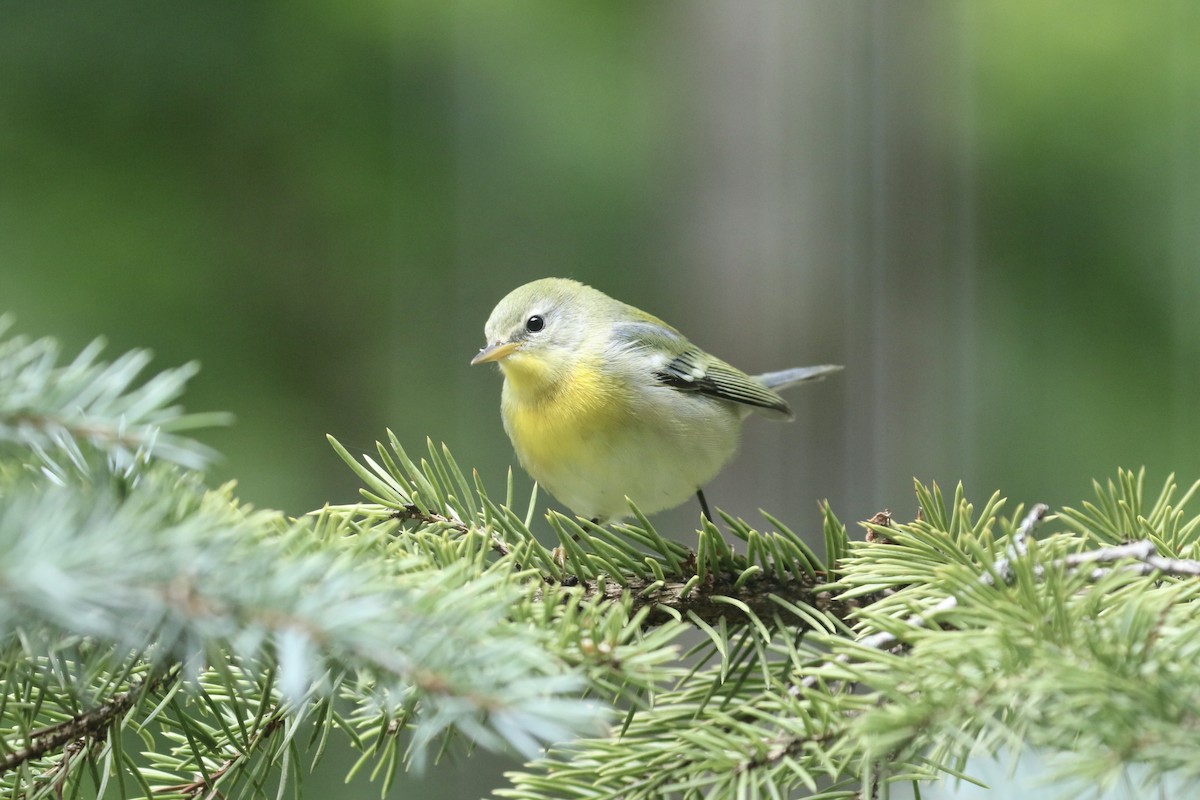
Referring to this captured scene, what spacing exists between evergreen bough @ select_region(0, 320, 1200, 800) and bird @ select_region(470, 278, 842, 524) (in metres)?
0.82

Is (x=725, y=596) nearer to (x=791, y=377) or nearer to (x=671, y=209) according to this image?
(x=791, y=377)

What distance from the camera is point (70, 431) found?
33.5 inches

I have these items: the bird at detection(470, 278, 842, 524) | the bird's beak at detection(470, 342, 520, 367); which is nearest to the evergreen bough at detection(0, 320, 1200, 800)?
the bird at detection(470, 278, 842, 524)

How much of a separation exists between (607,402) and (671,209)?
2.47 meters

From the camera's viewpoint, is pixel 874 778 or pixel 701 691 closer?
pixel 874 778

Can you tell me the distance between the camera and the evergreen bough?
2.21 feet

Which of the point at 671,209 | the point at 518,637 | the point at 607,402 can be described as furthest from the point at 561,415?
the point at 671,209

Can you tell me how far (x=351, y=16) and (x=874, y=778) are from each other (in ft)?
13.4

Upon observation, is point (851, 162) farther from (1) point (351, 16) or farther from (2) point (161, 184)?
(2) point (161, 184)

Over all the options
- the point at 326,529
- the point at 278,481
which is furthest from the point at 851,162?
the point at 326,529

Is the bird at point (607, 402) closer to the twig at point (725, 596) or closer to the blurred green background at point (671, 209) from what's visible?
the twig at point (725, 596)

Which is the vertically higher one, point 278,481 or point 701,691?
point 701,691

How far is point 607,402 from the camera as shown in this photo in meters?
Answer: 2.23

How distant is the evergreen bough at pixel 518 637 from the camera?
2.21 ft
